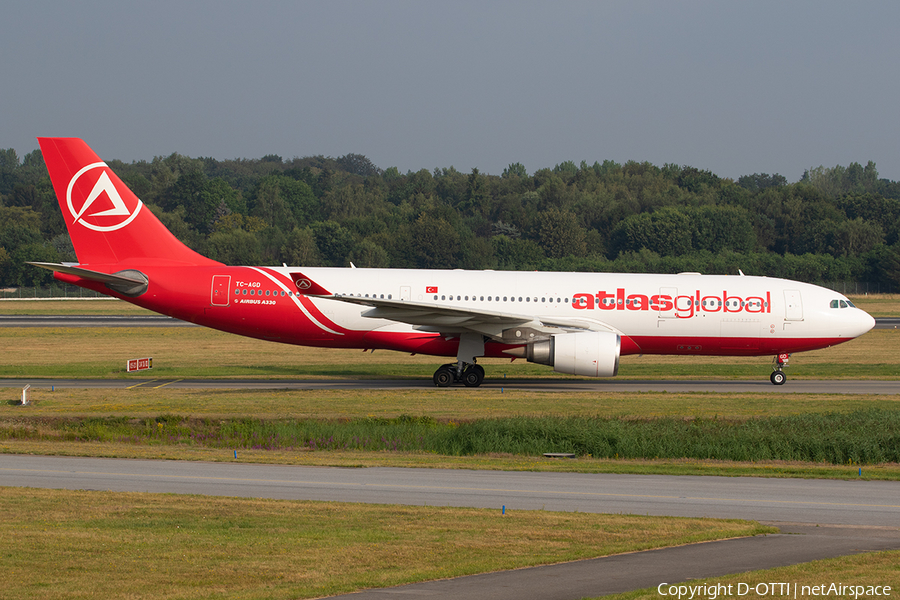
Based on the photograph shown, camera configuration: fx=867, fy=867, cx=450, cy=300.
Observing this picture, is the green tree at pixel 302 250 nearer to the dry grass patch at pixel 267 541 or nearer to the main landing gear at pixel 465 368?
the main landing gear at pixel 465 368

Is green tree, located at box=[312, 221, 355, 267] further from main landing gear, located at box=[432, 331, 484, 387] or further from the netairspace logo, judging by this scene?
the netairspace logo

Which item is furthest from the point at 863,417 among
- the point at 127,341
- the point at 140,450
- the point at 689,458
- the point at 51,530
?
the point at 127,341

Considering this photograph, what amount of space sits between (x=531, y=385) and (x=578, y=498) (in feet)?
52.5

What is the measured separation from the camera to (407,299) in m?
29.8

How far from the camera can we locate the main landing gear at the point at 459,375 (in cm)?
2925

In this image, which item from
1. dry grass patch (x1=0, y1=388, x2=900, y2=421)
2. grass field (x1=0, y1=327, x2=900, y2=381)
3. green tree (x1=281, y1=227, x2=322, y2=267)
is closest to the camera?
dry grass patch (x1=0, y1=388, x2=900, y2=421)

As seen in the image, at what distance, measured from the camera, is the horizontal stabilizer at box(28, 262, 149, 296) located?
2812 cm

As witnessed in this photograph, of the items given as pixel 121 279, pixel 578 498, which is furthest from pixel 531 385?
pixel 578 498

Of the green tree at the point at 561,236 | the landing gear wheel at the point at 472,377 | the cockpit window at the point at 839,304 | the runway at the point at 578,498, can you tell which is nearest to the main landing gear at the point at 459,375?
the landing gear wheel at the point at 472,377

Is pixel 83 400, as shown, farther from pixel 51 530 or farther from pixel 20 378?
pixel 51 530

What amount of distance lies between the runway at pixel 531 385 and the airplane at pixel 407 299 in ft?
4.06

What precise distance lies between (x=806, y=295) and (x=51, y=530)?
26.2m

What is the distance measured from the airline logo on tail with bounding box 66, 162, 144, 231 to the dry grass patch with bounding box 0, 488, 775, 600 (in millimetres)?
17322

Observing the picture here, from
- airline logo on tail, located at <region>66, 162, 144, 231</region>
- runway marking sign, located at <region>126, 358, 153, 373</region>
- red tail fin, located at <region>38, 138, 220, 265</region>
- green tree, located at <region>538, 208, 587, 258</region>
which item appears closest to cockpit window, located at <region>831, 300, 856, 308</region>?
red tail fin, located at <region>38, 138, 220, 265</region>
